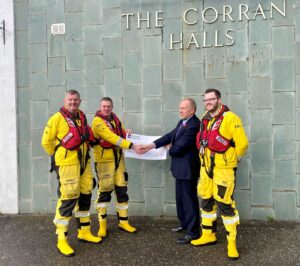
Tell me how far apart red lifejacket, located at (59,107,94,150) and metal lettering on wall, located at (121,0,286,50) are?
2.06 meters

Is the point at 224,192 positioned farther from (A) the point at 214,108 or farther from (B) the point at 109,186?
(B) the point at 109,186

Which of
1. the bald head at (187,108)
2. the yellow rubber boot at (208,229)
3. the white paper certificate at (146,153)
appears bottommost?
the yellow rubber boot at (208,229)

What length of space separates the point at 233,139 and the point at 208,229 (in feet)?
4.13

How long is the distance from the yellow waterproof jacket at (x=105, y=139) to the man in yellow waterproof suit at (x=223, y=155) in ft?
3.87

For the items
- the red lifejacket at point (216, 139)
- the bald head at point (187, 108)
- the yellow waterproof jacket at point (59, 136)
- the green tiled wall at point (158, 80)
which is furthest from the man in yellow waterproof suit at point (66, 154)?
the red lifejacket at point (216, 139)

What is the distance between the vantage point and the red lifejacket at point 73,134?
16.1ft

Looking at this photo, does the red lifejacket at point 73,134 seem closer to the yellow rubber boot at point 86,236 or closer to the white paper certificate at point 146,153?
the white paper certificate at point 146,153

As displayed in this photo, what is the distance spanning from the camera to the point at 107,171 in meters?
5.46

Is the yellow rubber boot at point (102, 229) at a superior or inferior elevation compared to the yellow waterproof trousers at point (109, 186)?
inferior

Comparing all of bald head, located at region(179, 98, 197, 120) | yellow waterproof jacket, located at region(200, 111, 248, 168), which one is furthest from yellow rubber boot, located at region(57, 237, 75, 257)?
bald head, located at region(179, 98, 197, 120)

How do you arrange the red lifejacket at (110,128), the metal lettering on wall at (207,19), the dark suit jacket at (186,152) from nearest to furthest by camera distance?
the dark suit jacket at (186,152) < the red lifejacket at (110,128) < the metal lettering on wall at (207,19)

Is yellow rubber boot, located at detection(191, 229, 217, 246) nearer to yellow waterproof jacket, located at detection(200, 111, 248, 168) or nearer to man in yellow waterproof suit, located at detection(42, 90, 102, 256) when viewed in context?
yellow waterproof jacket, located at detection(200, 111, 248, 168)

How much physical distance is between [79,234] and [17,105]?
→ 2655mm

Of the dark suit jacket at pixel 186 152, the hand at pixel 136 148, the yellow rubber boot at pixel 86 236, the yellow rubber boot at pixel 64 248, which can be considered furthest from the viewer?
the hand at pixel 136 148
